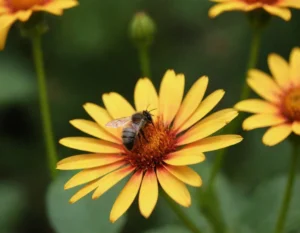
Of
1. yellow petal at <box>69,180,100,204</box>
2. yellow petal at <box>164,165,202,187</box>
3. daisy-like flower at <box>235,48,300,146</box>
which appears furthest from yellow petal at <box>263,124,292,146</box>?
yellow petal at <box>69,180,100,204</box>

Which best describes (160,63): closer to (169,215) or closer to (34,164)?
(34,164)

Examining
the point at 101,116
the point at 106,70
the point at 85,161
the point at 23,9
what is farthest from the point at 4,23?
the point at 106,70

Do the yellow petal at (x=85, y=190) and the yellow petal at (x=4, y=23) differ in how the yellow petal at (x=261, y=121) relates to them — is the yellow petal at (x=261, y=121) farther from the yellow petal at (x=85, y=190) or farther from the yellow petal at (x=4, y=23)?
the yellow petal at (x=4, y=23)

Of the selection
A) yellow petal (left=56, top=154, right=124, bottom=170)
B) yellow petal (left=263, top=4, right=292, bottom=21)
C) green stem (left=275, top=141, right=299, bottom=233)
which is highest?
yellow petal (left=263, top=4, right=292, bottom=21)

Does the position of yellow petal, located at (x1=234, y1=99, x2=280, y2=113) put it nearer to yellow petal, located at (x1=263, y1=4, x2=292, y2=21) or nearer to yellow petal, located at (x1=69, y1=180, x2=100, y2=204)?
yellow petal, located at (x1=263, y1=4, x2=292, y2=21)

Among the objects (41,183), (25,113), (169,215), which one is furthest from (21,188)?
(169,215)

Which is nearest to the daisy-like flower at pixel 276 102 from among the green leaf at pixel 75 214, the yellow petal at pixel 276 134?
the yellow petal at pixel 276 134

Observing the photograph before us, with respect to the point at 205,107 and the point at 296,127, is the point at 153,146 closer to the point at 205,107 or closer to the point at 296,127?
the point at 205,107
